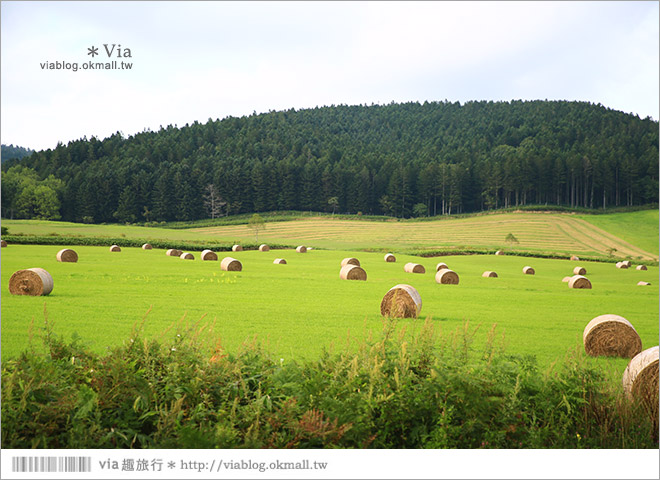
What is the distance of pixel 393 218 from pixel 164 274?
154 feet

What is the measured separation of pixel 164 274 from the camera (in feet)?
75.4

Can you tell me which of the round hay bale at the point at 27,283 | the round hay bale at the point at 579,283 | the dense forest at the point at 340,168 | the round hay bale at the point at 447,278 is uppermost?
the dense forest at the point at 340,168

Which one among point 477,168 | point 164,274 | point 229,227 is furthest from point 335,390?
point 477,168

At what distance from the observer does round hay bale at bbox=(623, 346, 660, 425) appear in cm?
602

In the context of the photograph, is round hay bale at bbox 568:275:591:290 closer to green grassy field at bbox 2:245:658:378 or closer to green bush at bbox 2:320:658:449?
green grassy field at bbox 2:245:658:378

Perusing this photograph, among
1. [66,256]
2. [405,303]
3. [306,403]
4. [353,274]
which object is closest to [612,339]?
[405,303]

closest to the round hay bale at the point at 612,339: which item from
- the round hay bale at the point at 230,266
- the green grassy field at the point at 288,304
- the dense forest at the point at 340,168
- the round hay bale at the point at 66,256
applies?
the green grassy field at the point at 288,304

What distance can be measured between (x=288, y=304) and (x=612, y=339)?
8808mm

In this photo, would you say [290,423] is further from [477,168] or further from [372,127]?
[372,127]

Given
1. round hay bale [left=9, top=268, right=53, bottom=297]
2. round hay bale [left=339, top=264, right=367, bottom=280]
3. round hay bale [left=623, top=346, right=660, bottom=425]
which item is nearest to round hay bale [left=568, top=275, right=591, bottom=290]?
round hay bale [left=339, top=264, right=367, bottom=280]

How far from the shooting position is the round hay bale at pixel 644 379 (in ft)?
19.7

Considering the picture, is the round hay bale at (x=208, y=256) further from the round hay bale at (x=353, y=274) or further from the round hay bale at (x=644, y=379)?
the round hay bale at (x=644, y=379)

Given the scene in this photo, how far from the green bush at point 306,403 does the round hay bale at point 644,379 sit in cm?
30

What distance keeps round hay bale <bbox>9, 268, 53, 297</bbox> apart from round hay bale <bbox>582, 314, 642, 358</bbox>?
13608 mm
